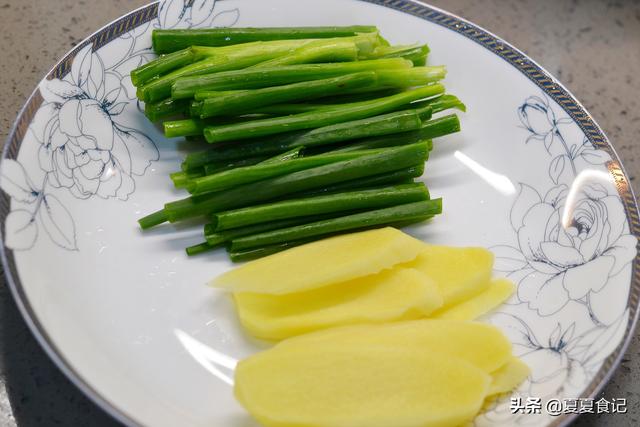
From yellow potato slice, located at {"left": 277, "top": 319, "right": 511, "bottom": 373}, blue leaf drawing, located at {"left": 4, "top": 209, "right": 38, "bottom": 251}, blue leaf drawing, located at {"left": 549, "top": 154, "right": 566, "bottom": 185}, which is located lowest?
yellow potato slice, located at {"left": 277, "top": 319, "right": 511, "bottom": 373}

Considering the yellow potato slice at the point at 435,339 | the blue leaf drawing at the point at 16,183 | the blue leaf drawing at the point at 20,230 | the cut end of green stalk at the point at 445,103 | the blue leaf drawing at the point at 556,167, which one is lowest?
the yellow potato slice at the point at 435,339

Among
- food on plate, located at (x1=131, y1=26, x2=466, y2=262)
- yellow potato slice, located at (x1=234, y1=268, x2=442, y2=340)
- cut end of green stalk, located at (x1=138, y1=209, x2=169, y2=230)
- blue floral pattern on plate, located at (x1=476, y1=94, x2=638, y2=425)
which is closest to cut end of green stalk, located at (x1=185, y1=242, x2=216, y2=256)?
food on plate, located at (x1=131, y1=26, x2=466, y2=262)

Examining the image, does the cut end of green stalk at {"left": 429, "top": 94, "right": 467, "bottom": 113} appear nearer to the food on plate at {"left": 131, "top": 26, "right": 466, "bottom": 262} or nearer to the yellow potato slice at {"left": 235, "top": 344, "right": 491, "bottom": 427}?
the food on plate at {"left": 131, "top": 26, "right": 466, "bottom": 262}

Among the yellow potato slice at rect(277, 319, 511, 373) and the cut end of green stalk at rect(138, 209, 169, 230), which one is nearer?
the yellow potato slice at rect(277, 319, 511, 373)

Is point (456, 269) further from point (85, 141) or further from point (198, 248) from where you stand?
point (85, 141)

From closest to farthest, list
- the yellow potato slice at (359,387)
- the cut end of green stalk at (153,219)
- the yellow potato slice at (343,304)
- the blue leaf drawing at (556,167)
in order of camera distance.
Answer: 1. the yellow potato slice at (359,387)
2. the yellow potato slice at (343,304)
3. the cut end of green stalk at (153,219)
4. the blue leaf drawing at (556,167)

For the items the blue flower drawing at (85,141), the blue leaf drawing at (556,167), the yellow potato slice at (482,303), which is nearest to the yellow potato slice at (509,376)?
the yellow potato slice at (482,303)

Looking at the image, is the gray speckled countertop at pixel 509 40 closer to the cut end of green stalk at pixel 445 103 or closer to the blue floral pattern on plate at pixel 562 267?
the blue floral pattern on plate at pixel 562 267
